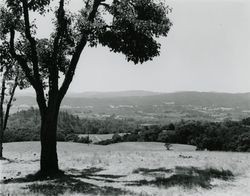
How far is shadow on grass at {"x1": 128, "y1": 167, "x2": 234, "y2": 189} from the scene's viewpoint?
1513cm

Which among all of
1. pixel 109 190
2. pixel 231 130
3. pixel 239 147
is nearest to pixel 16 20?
pixel 109 190

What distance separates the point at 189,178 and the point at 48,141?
258 inches

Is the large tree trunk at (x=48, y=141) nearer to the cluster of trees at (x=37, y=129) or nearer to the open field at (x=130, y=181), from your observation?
the open field at (x=130, y=181)

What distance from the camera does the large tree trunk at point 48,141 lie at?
1788cm

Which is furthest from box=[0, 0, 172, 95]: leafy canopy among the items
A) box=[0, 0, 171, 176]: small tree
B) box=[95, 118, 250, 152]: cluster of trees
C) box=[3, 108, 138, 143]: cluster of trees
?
box=[3, 108, 138, 143]: cluster of trees

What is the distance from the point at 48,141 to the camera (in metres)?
17.9

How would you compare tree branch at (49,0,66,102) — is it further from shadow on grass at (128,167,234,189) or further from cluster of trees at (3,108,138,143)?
cluster of trees at (3,108,138,143)

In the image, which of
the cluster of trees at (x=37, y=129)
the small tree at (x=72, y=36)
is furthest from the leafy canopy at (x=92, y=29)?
the cluster of trees at (x=37, y=129)

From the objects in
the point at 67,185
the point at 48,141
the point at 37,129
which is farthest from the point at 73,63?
the point at 37,129

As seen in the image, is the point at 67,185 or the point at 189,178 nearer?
the point at 67,185

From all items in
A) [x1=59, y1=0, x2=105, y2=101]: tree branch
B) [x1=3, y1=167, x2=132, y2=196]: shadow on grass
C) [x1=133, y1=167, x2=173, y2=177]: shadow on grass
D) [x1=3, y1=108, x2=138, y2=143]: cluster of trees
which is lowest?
[x1=3, y1=108, x2=138, y2=143]: cluster of trees

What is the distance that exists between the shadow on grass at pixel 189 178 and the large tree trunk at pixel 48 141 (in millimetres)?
4345

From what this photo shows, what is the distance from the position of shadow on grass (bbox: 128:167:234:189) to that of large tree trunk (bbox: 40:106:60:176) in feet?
14.3

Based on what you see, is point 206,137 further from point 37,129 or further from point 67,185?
point 67,185
